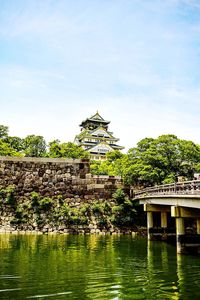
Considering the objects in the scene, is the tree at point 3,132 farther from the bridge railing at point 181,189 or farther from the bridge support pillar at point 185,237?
the bridge support pillar at point 185,237

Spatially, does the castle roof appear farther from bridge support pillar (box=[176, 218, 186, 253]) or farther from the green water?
bridge support pillar (box=[176, 218, 186, 253])

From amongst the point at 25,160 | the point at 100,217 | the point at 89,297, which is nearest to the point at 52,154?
the point at 25,160

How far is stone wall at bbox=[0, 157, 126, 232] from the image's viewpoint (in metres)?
37.3

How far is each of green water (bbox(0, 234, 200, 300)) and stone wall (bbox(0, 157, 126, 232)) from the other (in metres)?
13.8

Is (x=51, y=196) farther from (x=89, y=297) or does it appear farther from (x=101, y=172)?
(x=89, y=297)

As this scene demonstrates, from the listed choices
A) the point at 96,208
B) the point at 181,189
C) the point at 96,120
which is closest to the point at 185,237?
the point at 181,189

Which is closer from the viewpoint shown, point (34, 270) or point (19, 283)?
point (19, 283)

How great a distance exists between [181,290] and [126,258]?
793 cm

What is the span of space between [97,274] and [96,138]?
70.9 metres

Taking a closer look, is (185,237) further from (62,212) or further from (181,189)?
(62,212)

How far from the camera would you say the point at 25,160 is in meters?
39.8

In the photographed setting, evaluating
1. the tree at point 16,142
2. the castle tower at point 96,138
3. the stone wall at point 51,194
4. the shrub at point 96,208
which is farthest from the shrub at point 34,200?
the castle tower at point 96,138

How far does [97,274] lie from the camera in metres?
15.3

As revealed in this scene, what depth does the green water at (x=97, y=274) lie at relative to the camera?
39.0 feet
